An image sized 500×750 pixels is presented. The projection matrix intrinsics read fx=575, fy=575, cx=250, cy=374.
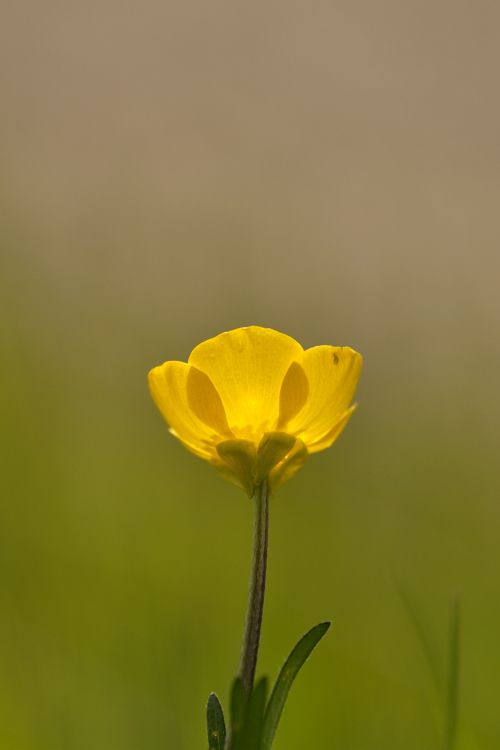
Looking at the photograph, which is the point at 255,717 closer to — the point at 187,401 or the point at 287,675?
the point at 287,675

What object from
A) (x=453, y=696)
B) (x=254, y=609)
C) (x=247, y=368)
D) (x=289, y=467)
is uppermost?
(x=247, y=368)

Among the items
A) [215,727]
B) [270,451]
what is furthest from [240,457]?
[215,727]

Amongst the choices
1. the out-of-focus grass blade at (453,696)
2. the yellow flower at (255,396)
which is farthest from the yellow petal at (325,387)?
the out-of-focus grass blade at (453,696)

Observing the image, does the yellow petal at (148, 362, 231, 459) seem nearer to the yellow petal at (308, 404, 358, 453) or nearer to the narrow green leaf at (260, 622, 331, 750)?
the yellow petal at (308, 404, 358, 453)

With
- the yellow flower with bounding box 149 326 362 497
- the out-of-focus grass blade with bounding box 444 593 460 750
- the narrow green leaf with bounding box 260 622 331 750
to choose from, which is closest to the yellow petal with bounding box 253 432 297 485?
the yellow flower with bounding box 149 326 362 497

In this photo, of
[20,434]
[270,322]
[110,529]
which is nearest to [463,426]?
[270,322]
